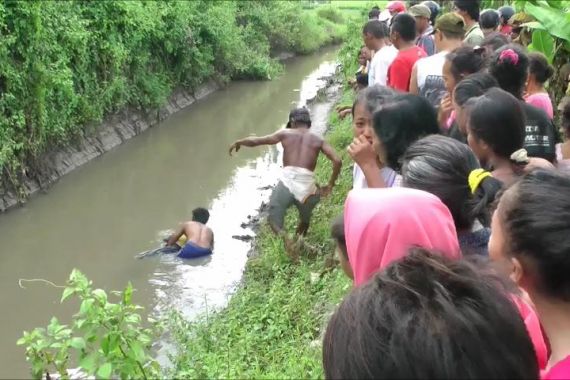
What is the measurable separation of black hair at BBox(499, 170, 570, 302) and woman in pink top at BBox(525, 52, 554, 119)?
2.52m

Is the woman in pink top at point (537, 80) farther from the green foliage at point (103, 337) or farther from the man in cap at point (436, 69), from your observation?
the green foliage at point (103, 337)

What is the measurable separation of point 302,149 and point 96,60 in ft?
21.1

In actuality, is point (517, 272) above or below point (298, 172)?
above

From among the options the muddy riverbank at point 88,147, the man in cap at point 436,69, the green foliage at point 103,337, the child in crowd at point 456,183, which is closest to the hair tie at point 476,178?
the child in crowd at point 456,183

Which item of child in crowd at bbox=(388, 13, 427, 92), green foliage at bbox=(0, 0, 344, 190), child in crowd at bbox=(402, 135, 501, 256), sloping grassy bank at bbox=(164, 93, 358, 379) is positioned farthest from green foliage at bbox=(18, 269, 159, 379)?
green foliage at bbox=(0, 0, 344, 190)

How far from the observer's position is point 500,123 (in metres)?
2.94

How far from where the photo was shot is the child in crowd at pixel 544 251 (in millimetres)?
1633

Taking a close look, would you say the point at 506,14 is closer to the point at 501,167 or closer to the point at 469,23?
the point at 469,23

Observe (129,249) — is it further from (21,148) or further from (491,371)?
(491,371)

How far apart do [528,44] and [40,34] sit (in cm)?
645

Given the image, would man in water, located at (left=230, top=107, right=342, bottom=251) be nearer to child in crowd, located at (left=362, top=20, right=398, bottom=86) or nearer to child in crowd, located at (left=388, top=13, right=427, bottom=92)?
child in crowd, located at (left=362, top=20, right=398, bottom=86)

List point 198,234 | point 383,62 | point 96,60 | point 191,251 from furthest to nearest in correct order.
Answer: point 96,60, point 198,234, point 191,251, point 383,62

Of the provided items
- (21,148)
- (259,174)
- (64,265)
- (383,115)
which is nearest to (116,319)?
(383,115)

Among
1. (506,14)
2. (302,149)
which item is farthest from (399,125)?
(506,14)
